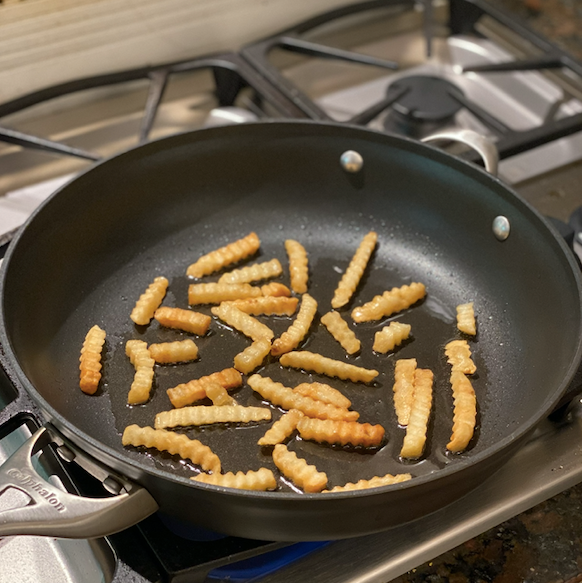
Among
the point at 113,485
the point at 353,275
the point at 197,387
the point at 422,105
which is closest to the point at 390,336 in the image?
the point at 353,275

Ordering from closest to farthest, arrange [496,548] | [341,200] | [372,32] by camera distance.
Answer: [496,548] < [341,200] < [372,32]

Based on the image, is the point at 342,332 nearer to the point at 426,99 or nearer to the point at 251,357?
the point at 251,357

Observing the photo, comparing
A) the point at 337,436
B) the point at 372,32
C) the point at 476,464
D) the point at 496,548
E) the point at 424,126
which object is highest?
the point at 372,32

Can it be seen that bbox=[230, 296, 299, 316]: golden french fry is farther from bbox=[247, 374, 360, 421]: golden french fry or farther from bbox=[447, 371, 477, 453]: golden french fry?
bbox=[447, 371, 477, 453]: golden french fry

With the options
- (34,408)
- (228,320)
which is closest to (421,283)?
(228,320)

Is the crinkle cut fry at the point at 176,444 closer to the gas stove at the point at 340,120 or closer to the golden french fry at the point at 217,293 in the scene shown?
the gas stove at the point at 340,120

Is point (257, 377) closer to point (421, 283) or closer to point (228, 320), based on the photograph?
point (228, 320)
